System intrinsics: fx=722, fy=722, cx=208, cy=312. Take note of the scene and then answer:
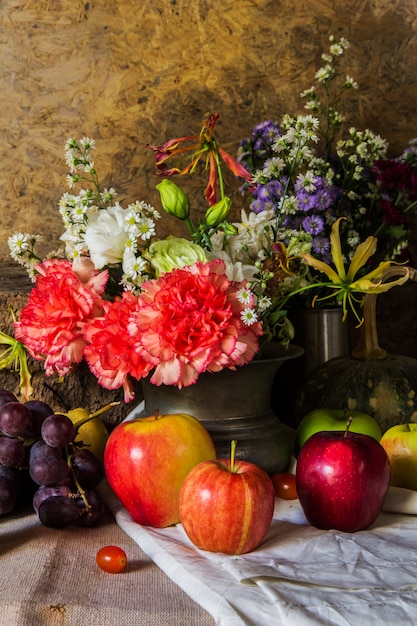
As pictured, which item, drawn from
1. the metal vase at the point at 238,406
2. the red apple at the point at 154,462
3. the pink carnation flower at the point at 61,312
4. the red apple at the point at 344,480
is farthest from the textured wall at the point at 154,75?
→ the red apple at the point at 344,480

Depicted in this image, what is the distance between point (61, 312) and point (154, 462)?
292 millimetres

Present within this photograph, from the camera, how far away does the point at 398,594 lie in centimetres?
86

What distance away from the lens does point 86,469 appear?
1145 millimetres

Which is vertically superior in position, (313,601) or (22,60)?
(22,60)

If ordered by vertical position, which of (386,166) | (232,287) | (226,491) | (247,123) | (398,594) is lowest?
(398,594)

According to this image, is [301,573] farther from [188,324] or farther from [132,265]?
[132,265]

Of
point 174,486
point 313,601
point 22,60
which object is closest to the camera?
point 313,601

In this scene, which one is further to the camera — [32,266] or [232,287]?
[32,266]

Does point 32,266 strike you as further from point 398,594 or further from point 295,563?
point 398,594

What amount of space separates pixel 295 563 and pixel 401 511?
268 millimetres

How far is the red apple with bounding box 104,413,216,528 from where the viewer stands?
1057 millimetres

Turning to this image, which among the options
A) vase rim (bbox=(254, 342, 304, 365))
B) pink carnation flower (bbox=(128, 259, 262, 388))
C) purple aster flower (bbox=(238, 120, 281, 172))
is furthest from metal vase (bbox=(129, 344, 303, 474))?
purple aster flower (bbox=(238, 120, 281, 172))

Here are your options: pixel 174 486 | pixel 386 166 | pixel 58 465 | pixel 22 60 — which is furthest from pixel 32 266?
pixel 386 166

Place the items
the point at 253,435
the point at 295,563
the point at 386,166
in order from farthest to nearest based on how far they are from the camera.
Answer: the point at 386,166 < the point at 253,435 < the point at 295,563
